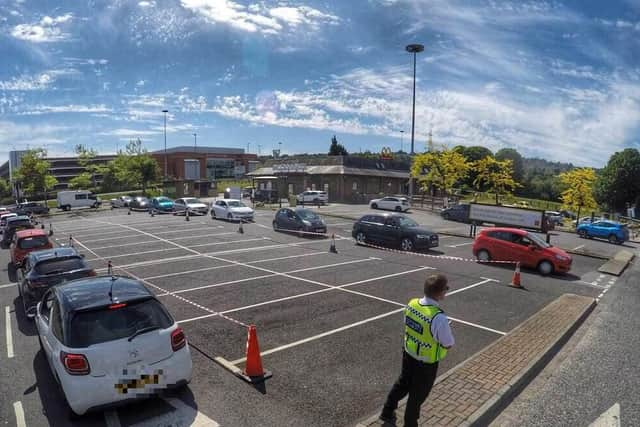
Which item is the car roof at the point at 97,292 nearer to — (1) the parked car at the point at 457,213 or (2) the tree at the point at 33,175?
(1) the parked car at the point at 457,213

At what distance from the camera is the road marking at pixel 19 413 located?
515 cm

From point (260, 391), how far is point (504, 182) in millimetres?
47738

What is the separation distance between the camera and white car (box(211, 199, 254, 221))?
3000 centimetres

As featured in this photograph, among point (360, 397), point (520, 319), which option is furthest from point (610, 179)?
point (360, 397)

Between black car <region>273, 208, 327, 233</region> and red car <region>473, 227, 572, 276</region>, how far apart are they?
913cm

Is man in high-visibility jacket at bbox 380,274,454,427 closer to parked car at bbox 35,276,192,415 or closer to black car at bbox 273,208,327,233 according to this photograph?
parked car at bbox 35,276,192,415

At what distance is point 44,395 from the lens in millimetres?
5898

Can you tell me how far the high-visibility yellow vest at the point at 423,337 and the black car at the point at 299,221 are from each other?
1875cm

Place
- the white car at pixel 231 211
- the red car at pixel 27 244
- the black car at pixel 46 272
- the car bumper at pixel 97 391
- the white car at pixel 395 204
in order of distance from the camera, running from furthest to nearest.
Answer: the white car at pixel 395 204
the white car at pixel 231 211
the red car at pixel 27 244
the black car at pixel 46 272
the car bumper at pixel 97 391

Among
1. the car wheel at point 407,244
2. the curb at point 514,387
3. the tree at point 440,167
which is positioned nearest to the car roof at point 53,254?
the curb at point 514,387

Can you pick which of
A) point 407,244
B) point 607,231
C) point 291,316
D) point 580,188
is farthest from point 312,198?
point 291,316

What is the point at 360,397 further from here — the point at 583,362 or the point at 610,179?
the point at 610,179

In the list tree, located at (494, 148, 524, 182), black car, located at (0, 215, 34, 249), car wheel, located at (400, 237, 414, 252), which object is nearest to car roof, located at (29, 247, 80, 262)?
car wheel, located at (400, 237, 414, 252)

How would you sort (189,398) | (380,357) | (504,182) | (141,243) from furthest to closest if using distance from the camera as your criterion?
(504,182)
(141,243)
(380,357)
(189,398)
